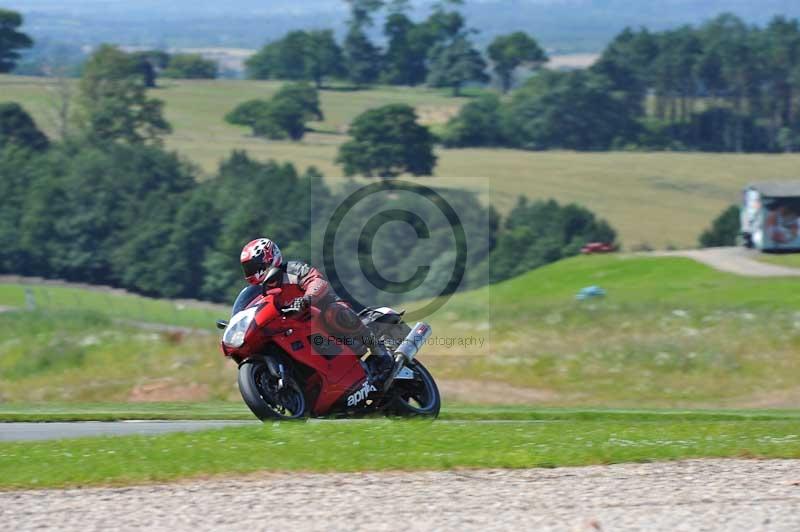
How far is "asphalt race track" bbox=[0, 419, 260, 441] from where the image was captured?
15.4 m

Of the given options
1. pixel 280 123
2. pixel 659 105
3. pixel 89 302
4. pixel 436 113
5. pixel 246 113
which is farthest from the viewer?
pixel 659 105

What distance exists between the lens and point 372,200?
89.4 metres

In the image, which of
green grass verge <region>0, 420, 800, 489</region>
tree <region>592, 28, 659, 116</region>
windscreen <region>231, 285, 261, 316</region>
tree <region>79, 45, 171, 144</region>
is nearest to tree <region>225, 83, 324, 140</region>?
tree <region>79, 45, 171, 144</region>

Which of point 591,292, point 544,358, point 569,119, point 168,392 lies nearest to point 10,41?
point 569,119

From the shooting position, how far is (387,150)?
407 ft

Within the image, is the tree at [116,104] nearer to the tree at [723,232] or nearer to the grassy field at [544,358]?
the tree at [723,232]

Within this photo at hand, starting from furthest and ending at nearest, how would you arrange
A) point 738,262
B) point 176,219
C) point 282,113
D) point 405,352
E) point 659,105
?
point 659,105
point 282,113
point 176,219
point 738,262
point 405,352

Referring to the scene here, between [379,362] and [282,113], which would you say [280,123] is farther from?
[379,362]

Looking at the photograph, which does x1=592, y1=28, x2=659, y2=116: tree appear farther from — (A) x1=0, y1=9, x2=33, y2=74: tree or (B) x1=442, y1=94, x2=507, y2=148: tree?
(A) x1=0, y1=9, x2=33, y2=74: tree

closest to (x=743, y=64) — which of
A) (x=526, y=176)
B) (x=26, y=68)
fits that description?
(x=526, y=176)

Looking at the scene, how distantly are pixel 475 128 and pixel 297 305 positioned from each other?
132 m

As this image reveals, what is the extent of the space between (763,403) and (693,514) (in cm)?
1760

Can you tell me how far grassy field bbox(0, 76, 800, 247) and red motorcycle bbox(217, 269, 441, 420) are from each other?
263 feet

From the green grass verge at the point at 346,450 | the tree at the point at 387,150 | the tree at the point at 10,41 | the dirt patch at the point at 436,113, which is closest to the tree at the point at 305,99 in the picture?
the dirt patch at the point at 436,113
